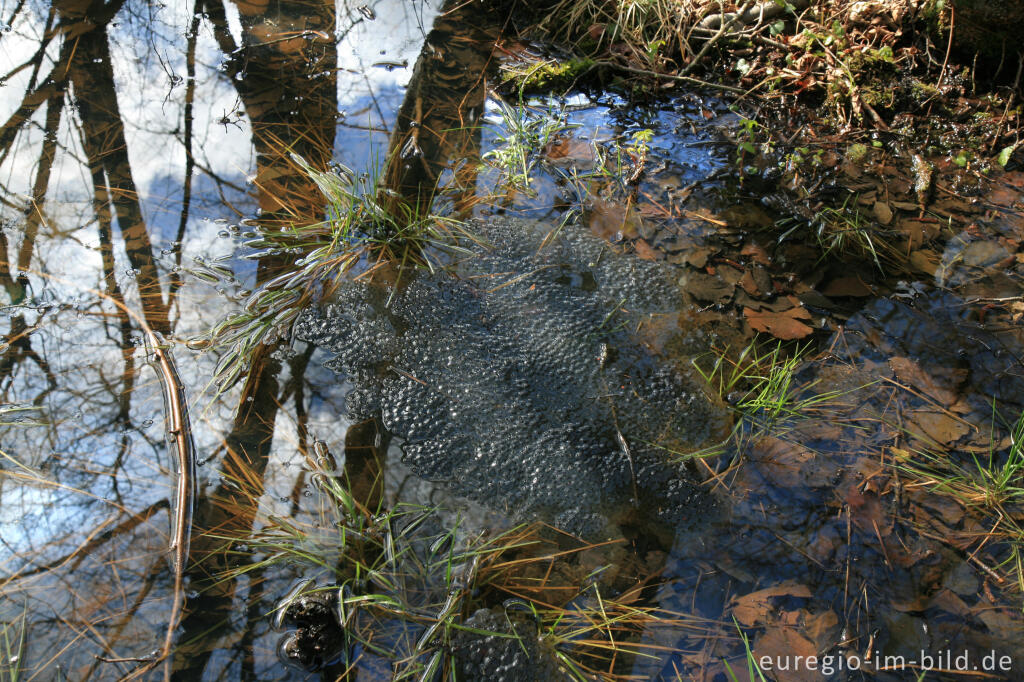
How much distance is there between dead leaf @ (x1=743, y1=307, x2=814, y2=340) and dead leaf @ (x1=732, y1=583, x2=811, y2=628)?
0.84 meters

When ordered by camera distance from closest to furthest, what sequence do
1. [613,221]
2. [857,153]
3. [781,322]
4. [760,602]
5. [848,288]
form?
[760,602] < [781,322] < [848,288] < [613,221] < [857,153]

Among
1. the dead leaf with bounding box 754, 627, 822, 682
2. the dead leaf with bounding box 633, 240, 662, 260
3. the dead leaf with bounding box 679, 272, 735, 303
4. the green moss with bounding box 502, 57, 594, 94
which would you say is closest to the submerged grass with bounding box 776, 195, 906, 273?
the dead leaf with bounding box 679, 272, 735, 303

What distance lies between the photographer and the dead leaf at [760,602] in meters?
1.49

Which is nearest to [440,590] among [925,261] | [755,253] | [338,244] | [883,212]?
[338,244]

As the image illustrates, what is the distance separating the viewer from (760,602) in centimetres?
152

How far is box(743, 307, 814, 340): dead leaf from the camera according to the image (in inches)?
82.4

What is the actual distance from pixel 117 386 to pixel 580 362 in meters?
1.37

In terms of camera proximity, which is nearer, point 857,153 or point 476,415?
point 476,415

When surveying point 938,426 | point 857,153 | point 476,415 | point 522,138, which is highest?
point 522,138

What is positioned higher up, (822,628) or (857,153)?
(857,153)

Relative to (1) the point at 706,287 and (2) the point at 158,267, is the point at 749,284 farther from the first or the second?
(2) the point at 158,267

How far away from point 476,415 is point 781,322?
107 cm

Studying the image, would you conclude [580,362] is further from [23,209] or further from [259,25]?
[259,25]

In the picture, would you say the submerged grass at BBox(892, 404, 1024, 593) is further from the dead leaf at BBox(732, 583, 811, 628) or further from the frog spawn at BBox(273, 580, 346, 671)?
the frog spawn at BBox(273, 580, 346, 671)
